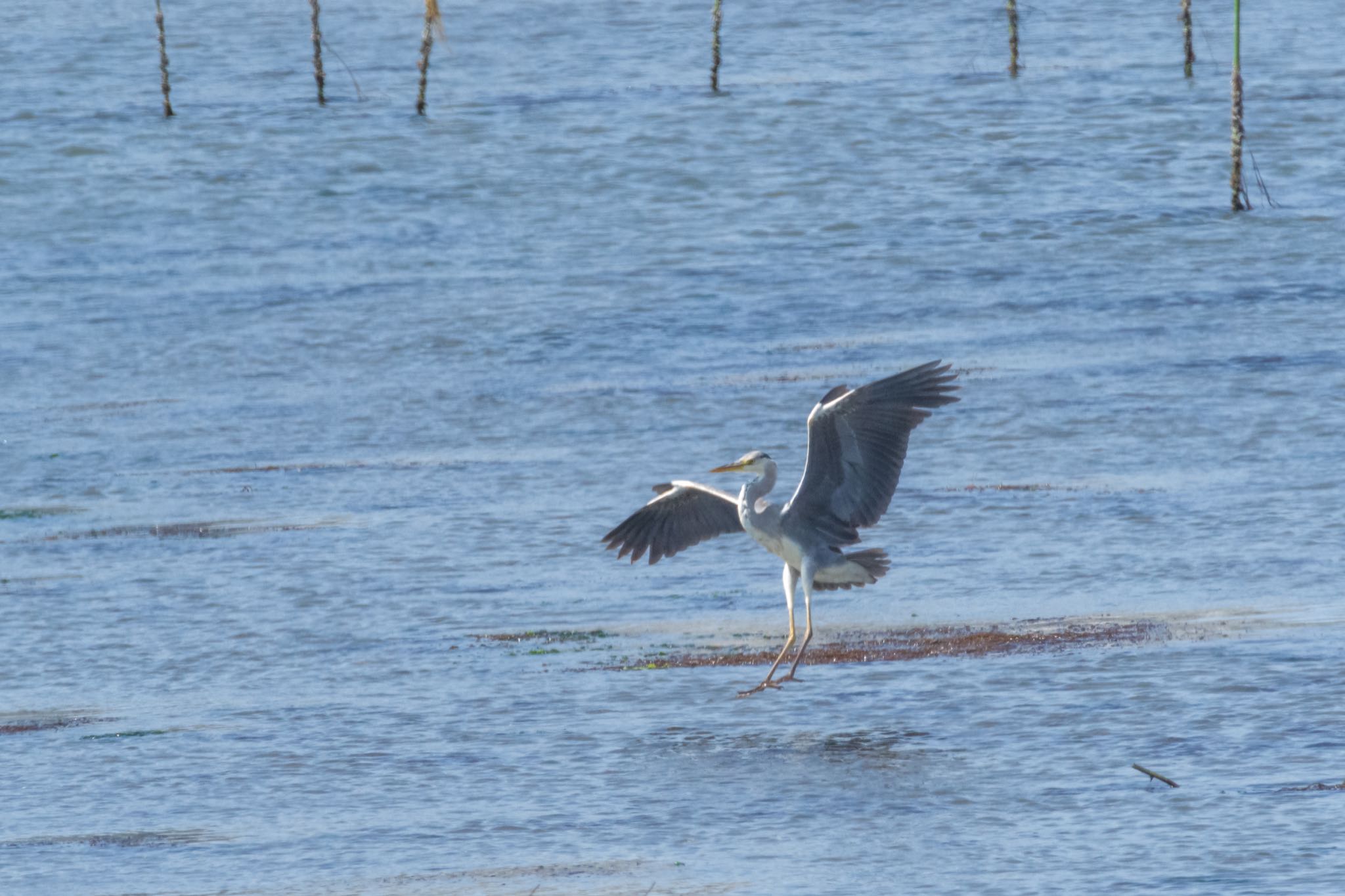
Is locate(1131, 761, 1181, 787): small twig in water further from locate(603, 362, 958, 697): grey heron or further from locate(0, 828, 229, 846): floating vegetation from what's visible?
locate(0, 828, 229, 846): floating vegetation

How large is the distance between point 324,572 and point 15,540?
2.85 m

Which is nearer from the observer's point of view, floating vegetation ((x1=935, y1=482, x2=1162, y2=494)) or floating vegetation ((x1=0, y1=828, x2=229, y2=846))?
floating vegetation ((x1=0, y1=828, x2=229, y2=846))

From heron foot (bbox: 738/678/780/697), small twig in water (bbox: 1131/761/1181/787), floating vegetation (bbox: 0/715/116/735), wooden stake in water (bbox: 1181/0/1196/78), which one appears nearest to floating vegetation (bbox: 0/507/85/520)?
floating vegetation (bbox: 0/715/116/735)

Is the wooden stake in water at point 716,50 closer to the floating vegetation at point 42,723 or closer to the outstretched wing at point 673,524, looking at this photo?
the outstretched wing at point 673,524

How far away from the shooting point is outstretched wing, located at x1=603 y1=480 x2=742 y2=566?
1055cm

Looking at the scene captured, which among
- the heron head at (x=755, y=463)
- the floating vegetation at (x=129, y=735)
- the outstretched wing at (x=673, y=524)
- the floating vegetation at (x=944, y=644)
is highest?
the heron head at (x=755, y=463)

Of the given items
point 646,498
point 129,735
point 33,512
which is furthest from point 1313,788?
point 33,512

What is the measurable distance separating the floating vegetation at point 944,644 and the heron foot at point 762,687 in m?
0.59

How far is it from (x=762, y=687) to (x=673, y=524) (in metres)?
1.14

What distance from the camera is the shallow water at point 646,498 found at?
25.9ft

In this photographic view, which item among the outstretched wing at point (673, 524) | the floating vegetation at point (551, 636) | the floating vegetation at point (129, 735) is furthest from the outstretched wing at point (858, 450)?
the floating vegetation at point (129, 735)

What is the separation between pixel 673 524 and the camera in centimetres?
1061

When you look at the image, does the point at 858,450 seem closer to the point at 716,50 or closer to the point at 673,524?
the point at 673,524

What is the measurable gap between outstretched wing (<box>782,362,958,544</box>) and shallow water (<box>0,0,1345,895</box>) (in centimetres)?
73
